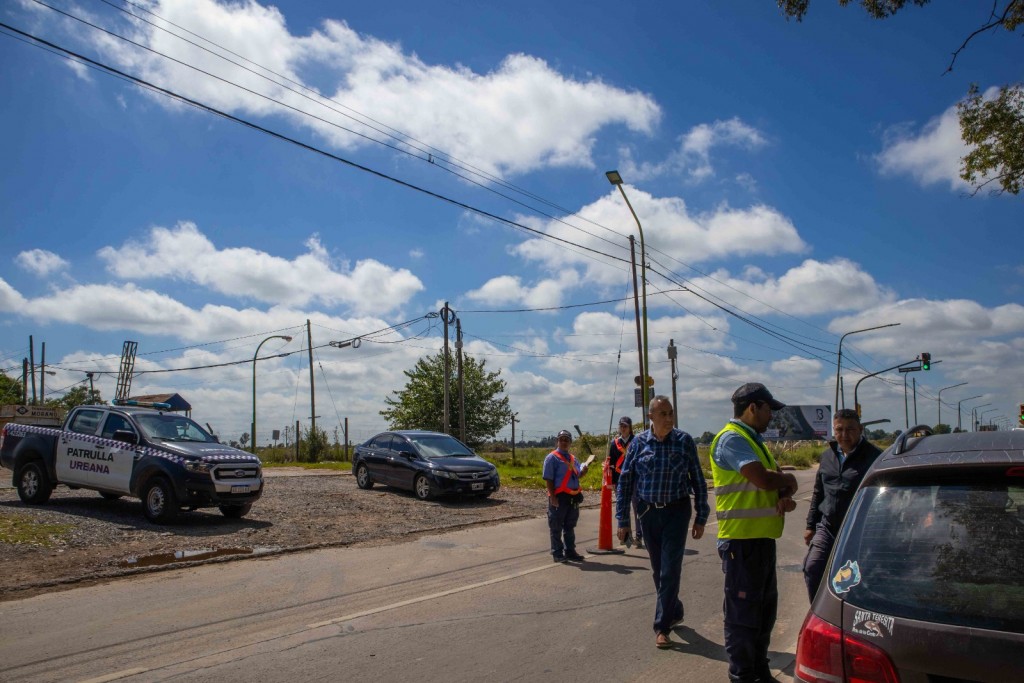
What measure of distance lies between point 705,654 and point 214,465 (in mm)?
9374

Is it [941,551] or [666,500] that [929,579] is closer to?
[941,551]

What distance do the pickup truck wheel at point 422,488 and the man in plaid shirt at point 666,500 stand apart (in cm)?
1209

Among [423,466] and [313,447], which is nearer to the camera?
[423,466]

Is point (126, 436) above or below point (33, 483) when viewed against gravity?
above

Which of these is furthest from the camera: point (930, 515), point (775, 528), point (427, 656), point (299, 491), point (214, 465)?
point (299, 491)

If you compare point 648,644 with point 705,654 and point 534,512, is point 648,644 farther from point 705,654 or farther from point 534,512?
point 534,512

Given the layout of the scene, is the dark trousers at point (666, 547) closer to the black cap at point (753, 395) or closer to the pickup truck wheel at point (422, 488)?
the black cap at point (753, 395)

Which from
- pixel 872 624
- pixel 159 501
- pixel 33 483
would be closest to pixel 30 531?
pixel 159 501

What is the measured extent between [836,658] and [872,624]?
169 millimetres

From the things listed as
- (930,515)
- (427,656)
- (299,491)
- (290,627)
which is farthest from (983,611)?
(299,491)

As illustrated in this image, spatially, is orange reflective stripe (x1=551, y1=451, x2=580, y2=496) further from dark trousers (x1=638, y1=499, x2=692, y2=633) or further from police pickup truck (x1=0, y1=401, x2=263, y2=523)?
police pickup truck (x1=0, y1=401, x2=263, y2=523)

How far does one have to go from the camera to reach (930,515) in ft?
9.26

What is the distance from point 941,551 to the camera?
2.74 metres

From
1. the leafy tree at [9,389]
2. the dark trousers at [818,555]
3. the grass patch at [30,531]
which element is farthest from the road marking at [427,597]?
the leafy tree at [9,389]
